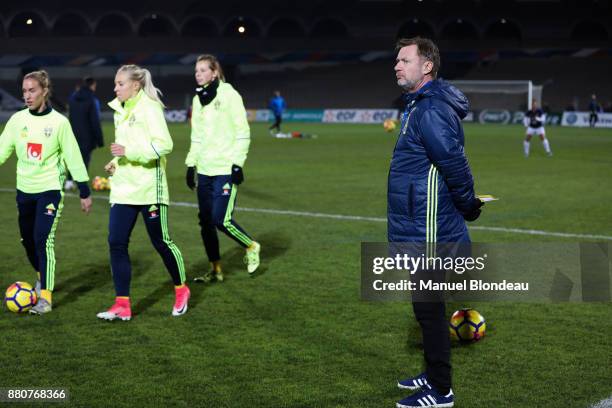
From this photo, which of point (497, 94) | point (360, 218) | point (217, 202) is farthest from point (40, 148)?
point (497, 94)

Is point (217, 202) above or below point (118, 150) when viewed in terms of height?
below

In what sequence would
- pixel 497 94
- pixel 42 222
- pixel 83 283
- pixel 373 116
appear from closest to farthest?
pixel 42 222, pixel 83 283, pixel 373 116, pixel 497 94

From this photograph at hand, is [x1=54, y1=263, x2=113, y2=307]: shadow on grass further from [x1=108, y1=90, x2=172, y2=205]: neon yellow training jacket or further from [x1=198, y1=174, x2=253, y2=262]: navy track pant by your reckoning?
[x1=108, y1=90, x2=172, y2=205]: neon yellow training jacket

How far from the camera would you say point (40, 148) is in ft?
24.0

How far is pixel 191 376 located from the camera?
229 inches

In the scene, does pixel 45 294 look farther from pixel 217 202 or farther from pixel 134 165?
pixel 217 202

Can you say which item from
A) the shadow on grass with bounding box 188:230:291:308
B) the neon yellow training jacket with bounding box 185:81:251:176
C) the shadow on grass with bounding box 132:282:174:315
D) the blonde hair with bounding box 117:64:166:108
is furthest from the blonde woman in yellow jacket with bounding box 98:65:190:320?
the neon yellow training jacket with bounding box 185:81:251:176

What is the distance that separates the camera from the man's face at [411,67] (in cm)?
477

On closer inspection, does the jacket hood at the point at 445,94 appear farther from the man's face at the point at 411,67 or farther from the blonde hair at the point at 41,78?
the blonde hair at the point at 41,78

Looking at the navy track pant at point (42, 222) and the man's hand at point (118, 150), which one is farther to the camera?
the navy track pant at point (42, 222)

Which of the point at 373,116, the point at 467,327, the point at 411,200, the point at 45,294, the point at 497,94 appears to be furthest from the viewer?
the point at 497,94

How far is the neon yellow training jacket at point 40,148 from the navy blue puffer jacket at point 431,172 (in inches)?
138

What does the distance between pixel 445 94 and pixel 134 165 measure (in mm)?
3210

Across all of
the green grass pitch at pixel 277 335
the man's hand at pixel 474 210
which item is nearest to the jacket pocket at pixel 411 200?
the man's hand at pixel 474 210
